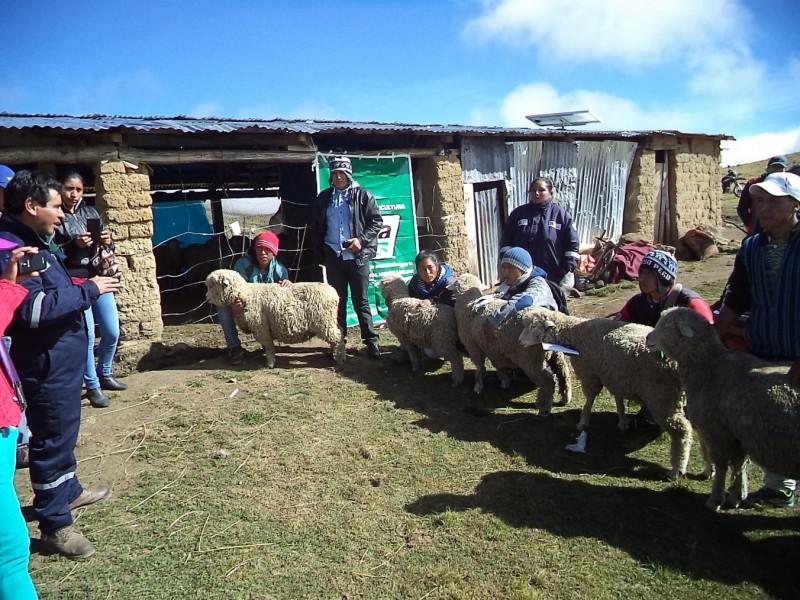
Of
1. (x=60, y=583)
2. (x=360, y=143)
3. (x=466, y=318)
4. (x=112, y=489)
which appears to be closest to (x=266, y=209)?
(x=360, y=143)

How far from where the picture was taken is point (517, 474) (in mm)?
3959

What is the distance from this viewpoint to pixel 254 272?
6.64 m

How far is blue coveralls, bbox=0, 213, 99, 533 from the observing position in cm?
301

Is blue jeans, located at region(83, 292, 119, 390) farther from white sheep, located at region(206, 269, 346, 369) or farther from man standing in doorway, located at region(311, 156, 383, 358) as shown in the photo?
man standing in doorway, located at region(311, 156, 383, 358)

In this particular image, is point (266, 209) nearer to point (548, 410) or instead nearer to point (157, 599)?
point (548, 410)

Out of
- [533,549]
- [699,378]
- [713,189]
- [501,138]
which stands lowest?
[533,549]

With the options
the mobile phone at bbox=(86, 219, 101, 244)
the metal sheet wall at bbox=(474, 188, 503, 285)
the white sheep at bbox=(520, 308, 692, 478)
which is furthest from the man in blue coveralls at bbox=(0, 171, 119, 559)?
the metal sheet wall at bbox=(474, 188, 503, 285)

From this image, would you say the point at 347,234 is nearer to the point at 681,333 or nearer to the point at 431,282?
the point at 431,282

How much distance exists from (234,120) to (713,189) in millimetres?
13910

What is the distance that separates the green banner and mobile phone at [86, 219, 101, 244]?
431cm

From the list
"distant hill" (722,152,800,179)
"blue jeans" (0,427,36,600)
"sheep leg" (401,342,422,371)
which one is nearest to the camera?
"blue jeans" (0,427,36,600)

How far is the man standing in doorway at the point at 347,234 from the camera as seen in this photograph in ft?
21.6

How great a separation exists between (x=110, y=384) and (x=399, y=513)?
390 cm

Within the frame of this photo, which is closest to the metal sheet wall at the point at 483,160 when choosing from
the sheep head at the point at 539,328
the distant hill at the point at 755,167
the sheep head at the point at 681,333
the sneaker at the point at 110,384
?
the sheep head at the point at 539,328
